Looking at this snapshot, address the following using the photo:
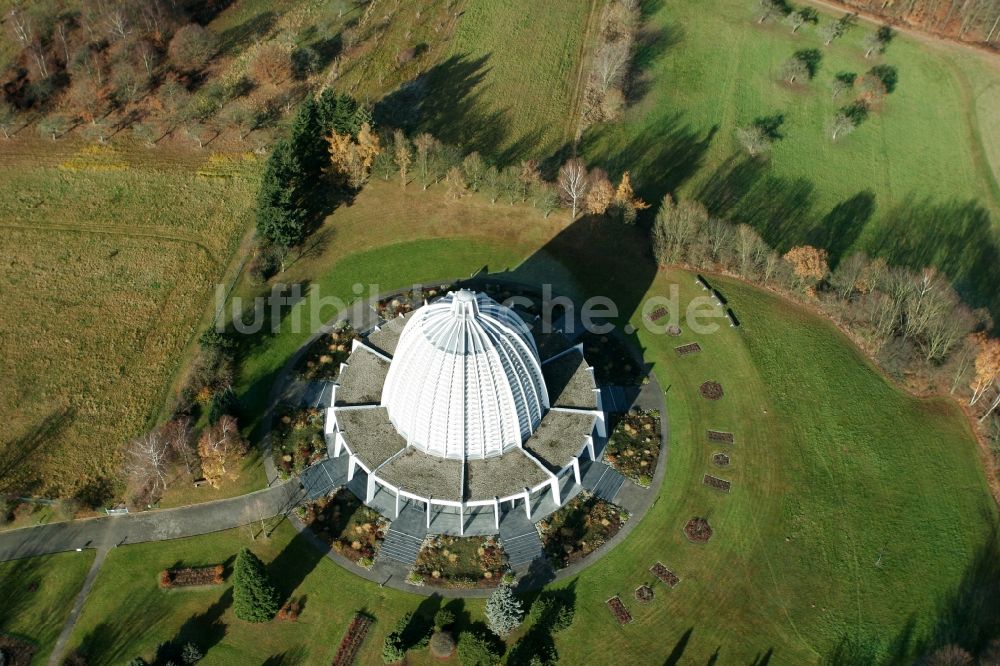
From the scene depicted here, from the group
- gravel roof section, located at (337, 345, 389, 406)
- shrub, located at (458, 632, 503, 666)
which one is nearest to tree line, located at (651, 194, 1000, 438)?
gravel roof section, located at (337, 345, 389, 406)

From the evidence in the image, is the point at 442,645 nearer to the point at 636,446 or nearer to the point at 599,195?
the point at 636,446

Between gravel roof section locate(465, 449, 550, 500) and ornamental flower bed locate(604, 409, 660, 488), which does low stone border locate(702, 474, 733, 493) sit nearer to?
ornamental flower bed locate(604, 409, 660, 488)

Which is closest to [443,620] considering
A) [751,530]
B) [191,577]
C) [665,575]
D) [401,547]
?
[401,547]

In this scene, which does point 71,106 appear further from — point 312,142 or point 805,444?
point 805,444

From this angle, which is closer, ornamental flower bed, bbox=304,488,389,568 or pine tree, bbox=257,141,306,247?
ornamental flower bed, bbox=304,488,389,568

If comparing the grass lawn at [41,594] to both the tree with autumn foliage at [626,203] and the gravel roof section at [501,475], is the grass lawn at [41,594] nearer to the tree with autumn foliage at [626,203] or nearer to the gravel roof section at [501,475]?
the gravel roof section at [501,475]

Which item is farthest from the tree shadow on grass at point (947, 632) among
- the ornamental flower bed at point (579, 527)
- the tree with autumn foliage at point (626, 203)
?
the tree with autumn foliage at point (626, 203)
